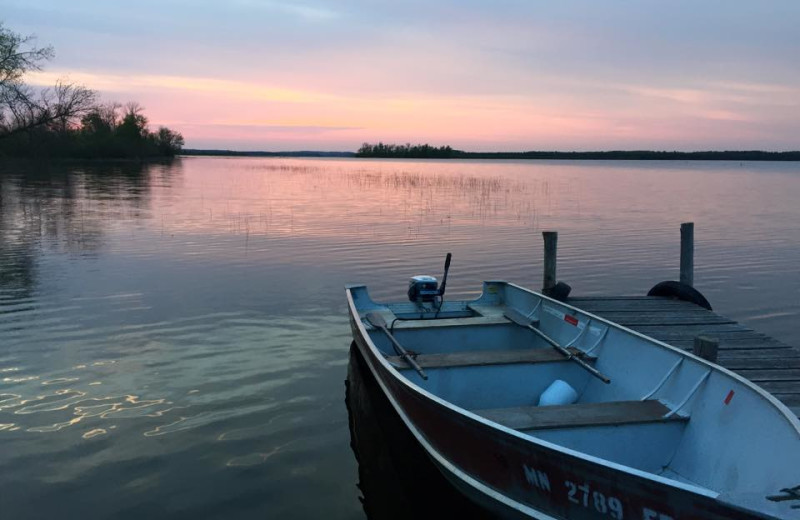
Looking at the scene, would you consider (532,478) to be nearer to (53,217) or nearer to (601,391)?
(601,391)

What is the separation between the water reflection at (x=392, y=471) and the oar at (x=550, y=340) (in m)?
1.88

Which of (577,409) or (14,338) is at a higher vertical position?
(577,409)

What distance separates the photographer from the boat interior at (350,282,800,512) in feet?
15.1

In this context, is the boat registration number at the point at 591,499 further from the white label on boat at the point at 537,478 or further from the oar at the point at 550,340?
the oar at the point at 550,340

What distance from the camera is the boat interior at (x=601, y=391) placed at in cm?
460

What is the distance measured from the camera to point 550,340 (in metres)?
7.49

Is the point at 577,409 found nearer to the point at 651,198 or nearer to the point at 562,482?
the point at 562,482

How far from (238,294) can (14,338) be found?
4.10 meters

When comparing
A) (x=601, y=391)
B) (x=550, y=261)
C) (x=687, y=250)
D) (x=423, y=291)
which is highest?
(x=687, y=250)

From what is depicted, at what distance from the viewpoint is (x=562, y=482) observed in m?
4.08

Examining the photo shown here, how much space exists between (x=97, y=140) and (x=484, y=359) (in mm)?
94846

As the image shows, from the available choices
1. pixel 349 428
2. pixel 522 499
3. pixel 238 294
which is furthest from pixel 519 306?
pixel 238 294

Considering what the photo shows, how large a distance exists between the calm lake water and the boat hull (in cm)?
110

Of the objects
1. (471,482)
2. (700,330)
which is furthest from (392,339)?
(700,330)
